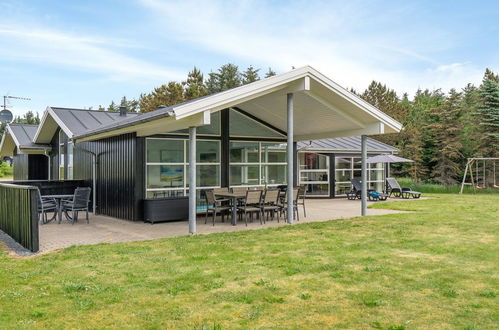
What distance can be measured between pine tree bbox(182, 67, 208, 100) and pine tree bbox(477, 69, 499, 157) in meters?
22.6

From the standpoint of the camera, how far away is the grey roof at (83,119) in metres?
13.0

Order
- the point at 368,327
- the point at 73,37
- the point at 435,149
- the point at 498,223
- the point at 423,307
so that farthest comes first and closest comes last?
the point at 435,149 < the point at 73,37 < the point at 498,223 < the point at 423,307 < the point at 368,327

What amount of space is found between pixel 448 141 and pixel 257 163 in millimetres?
19232

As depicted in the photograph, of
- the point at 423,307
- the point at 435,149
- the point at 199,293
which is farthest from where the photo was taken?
the point at 435,149

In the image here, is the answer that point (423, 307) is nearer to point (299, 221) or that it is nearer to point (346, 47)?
point (299, 221)

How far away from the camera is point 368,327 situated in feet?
11.4

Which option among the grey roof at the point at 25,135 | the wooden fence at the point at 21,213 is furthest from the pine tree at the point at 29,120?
the wooden fence at the point at 21,213

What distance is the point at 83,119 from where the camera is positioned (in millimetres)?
13812

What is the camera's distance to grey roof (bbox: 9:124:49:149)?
667 inches

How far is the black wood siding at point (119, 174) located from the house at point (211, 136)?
0.08 feet

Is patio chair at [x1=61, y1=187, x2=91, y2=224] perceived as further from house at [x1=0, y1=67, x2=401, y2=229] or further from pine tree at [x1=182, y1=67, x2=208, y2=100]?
pine tree at [x1=182, y1=67, x2=208, y2=100]

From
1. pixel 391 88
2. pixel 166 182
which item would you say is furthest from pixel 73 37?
pixel 391 88

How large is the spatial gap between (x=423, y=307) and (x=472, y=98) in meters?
34.5

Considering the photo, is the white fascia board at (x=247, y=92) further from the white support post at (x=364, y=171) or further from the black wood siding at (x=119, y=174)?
the black wood siding at (x=119, y=174)
